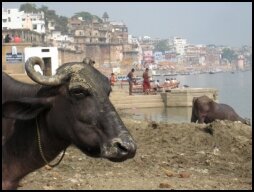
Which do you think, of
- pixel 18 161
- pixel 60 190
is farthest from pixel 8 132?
pixel 60 190

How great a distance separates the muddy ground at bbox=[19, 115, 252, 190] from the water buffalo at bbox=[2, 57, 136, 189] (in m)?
2.53

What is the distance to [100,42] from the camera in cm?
11650

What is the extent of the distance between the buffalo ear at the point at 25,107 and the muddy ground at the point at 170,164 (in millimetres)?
2779

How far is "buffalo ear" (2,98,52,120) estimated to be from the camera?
3500 mm

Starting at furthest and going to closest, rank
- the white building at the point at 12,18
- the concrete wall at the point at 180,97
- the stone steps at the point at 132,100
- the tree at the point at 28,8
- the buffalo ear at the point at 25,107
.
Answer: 1. the tree at the point at 28,8
2. the white building at the point at 12,18
3. the concrete wall at the point at 180,97
4. the stone steps at the point at 132,100
5. the buffalo ear at the point at 25,107

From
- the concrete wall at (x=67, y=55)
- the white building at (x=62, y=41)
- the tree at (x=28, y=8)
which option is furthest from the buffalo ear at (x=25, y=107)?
the tree at (x=28, y=8)

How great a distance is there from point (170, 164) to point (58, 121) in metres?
4.79

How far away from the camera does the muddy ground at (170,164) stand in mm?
6591

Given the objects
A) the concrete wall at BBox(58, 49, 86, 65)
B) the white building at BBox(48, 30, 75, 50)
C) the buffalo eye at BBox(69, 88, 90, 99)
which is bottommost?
the buffalo eye at BBox(69, 88, 90, 99)

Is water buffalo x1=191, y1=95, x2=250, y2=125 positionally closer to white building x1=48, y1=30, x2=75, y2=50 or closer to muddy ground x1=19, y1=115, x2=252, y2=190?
muddy ground x1=19, y1=115, x2=252, y2=190

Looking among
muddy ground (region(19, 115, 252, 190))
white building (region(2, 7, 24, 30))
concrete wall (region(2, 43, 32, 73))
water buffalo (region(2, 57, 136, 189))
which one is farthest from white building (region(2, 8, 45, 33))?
water buffalo (region(2, 57, 136, 189))

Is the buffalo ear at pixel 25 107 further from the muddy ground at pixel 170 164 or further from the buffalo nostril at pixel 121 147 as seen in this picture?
the muddy ground at pixel 170 164

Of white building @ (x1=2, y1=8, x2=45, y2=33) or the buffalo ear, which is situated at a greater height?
white building @ (x1=2, y1=8, x2=45, y2=33)

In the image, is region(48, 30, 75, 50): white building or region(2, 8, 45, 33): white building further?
region(48, 30, 75, 50): white building
